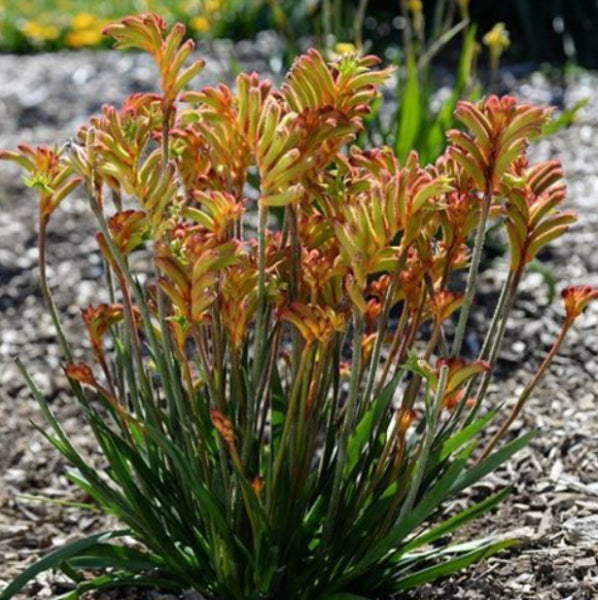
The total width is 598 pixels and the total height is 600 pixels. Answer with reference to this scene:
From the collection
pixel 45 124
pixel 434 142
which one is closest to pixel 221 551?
pixel 434 142

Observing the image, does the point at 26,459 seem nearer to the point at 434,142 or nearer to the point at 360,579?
the point at 360,579

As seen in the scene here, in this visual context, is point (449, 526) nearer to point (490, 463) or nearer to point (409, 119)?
point (490, 463)

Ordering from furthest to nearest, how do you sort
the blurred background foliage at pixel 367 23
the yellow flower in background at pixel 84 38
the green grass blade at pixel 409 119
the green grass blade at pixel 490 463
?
the yellow flower in background at pixel 84 38 < the blurred background foliage at pixel 367 23 < the green grass blade at pixel 409 119 < the green grass blade at pixel 490 463

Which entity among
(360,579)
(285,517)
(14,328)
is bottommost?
(360,579)

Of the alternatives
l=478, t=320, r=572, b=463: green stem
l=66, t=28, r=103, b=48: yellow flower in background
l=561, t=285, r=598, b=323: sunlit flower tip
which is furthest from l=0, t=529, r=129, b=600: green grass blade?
l=66, t=28, r=103, b=48: yellow flower in background

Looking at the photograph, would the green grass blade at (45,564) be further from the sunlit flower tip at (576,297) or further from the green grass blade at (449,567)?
the sunlit flower tip at (576,297)

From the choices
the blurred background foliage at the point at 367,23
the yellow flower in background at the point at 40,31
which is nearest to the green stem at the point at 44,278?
the blurred background foliage at the point at 367,23
